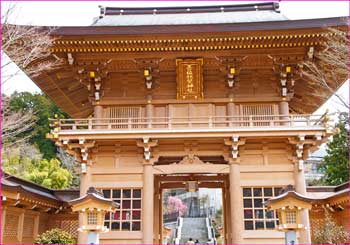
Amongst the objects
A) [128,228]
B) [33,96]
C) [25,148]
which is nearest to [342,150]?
[128,228]

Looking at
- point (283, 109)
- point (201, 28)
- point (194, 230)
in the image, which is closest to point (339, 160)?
point (194, 230)

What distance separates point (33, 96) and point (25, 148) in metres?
12.7

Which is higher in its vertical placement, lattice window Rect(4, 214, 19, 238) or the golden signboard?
the golden signboard

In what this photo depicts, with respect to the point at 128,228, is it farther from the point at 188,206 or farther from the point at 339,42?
the point at 188,206

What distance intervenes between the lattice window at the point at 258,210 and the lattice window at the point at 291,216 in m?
2.93

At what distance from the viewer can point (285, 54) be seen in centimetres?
1176

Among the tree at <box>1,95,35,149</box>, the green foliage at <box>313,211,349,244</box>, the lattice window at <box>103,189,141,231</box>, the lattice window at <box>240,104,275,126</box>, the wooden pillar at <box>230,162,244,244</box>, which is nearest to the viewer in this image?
the tree at <box>1,95,35,149</box>

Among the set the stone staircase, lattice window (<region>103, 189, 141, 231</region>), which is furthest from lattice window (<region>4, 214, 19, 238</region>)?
the stone staircase

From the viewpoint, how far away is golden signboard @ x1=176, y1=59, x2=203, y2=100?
39.9 ft

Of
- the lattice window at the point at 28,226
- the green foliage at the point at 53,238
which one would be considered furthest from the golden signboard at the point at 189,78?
the lattice window at the point at 28,226

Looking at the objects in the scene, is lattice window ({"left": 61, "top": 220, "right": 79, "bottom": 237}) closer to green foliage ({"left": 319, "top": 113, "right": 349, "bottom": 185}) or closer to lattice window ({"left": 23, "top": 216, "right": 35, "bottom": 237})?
lattice window ({"left": 23, "top": 216, "right": 35, "bottom": 237})

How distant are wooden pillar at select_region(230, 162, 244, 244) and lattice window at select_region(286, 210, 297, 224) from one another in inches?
114

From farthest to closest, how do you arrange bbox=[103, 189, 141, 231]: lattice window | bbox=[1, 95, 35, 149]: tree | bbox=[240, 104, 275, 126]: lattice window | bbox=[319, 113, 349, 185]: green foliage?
1. bbox=[319, 113, 349, 185]: green foliage
2. bbox=[240, 104, 275, 126]: lattice window
3. bbox=[103, 189, 141, 231]: lattice window
4. bbox=[1, 95, 35, 149]: tree

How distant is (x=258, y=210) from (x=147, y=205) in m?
3.54
